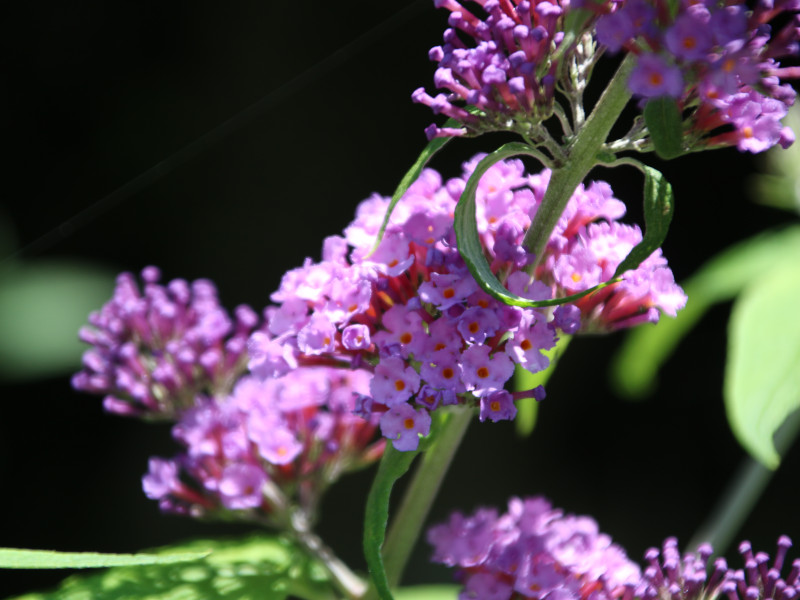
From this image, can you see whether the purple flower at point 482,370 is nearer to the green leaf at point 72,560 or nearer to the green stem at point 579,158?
the green stem at point 579,158

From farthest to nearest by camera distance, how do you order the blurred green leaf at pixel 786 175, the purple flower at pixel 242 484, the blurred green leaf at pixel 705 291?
the blurred green leaf at pixel 786 175
the blurred green leaf at pixel 705 291
the purple flower at pixel 242 484

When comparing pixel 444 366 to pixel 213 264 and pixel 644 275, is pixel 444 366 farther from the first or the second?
pixel 213 264

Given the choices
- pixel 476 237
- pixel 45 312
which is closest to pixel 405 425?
pixel 476 237

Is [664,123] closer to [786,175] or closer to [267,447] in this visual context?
Result: [267,447]

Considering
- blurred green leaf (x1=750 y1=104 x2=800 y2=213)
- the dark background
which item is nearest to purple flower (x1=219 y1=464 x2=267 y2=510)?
blurred green leaf (x1=750 y1=104 x2=800 y2=213)

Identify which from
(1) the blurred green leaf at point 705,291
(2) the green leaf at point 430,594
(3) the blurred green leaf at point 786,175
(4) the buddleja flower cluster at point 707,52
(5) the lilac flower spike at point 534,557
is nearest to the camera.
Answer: (4) the buddleja flower cluster at point 707,52

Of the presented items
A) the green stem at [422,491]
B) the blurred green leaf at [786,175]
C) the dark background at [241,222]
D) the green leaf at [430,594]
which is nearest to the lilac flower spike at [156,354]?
the green stem at [422,491]

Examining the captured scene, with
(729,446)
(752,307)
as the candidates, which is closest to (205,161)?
(729,446)

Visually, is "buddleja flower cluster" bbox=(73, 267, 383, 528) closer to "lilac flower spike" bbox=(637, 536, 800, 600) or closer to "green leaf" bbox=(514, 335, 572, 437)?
"green leaf" bbox=(514, 335, 572, 437)
